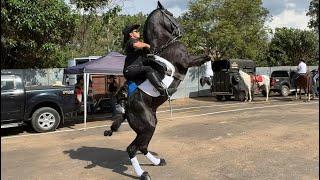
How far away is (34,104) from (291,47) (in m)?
33.9

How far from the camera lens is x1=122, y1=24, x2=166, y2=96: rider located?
23.7ft

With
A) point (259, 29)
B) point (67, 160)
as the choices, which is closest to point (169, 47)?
point (67, 160)

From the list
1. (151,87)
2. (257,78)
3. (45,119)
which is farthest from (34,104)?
(257,78)

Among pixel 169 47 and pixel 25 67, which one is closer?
pixel 169 47

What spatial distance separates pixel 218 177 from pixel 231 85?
56.1 feet

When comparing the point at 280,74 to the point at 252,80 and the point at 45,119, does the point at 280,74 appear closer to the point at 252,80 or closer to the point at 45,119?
the point at 252,80

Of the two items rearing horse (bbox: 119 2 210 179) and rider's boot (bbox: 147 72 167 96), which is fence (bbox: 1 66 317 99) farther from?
rider's boot (bbox: 147 72 167 96)

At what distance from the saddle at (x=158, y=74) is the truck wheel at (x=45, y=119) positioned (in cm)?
701

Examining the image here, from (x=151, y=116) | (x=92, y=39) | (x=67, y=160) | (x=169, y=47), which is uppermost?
(x=92, y=39)

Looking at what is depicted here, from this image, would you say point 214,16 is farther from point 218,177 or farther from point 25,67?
point 218,177

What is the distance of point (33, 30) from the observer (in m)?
18.3

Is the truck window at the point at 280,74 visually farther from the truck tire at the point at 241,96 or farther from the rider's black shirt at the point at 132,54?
the rider's black shirt at the point at 132,54

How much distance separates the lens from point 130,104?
297 inches

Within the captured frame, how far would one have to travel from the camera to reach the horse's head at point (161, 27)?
7512 mm
